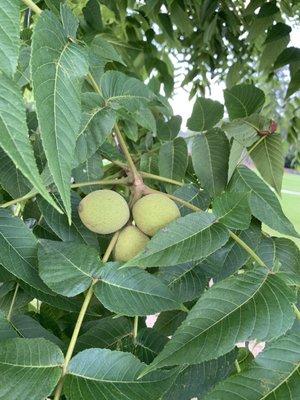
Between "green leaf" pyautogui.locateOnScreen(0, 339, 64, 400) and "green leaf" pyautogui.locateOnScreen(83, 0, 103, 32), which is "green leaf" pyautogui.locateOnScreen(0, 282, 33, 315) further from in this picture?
"green leaf" pyautogui.locateOnScreen(83, 0, 103, 32)

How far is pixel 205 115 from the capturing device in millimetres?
987

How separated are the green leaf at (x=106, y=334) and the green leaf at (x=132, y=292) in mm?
81

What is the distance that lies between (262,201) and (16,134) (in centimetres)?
53

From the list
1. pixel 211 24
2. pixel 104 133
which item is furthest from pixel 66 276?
pixel 211 24

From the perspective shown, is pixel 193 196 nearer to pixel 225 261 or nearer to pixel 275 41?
pixel 225 261

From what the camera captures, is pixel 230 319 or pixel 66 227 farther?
pixel 66 227

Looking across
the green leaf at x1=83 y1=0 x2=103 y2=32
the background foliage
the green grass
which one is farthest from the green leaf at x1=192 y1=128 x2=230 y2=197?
the green grass

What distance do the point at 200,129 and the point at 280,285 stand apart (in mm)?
411

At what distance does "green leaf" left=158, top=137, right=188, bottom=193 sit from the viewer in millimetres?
984

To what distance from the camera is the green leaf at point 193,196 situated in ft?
2.93

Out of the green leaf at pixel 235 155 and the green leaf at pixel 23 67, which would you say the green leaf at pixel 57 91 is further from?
the green leaf at pixel 235 155

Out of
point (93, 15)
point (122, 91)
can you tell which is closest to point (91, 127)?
point (122, 91)

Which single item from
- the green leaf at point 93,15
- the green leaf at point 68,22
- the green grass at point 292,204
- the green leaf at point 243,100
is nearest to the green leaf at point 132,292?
the green leaf at point 68,22

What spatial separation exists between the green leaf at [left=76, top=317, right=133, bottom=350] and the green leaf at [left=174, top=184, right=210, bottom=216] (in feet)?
0.72
